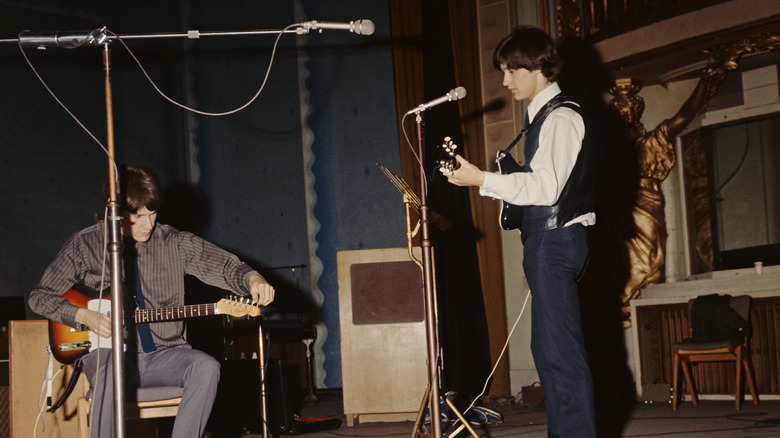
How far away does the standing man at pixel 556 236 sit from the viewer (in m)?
2.21

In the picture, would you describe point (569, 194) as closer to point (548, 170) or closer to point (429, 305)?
point (548, 170)

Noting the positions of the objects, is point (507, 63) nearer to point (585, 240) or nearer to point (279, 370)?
point (585, 240)

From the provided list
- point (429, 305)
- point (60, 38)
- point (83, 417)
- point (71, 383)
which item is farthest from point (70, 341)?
point (429, 305)

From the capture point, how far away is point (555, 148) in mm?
2264

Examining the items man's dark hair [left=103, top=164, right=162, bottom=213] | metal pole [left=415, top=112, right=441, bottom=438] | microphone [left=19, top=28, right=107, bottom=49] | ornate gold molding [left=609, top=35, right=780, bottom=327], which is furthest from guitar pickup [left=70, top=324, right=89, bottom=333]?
ornate gold molding [left=609, top=35, right=780, bottom=327]

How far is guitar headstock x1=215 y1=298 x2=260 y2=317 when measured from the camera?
8.83 feet

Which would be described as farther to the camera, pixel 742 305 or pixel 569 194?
pixel 742 305

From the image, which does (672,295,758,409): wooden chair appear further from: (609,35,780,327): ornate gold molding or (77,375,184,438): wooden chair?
(77,375,184,438): wooden chair

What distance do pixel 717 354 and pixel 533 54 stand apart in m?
3.41

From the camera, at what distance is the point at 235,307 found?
272cm

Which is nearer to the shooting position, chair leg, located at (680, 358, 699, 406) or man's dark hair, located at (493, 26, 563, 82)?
man's dark hair, located at (493, 26, 563, 82)

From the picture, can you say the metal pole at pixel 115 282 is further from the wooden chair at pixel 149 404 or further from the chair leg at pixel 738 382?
the chair leg at pixel 738 382

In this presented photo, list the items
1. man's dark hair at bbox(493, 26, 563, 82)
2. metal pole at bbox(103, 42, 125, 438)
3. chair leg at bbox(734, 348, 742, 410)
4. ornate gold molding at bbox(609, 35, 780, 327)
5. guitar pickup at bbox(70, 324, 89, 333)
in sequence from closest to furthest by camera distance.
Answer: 1. metal pole at bbox(103, 42, 125, 438)
2. man's dark hair at bbox(493, 26, 563, 82)
3. guitar pickup at bbox(70, 324, 89, 333)
4. chair leg at bbox(734, 348, 742, 410)
5. ornate gold molding at bbox(609, 35, 780, 327)

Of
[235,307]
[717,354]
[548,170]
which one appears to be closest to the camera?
[548,170]
